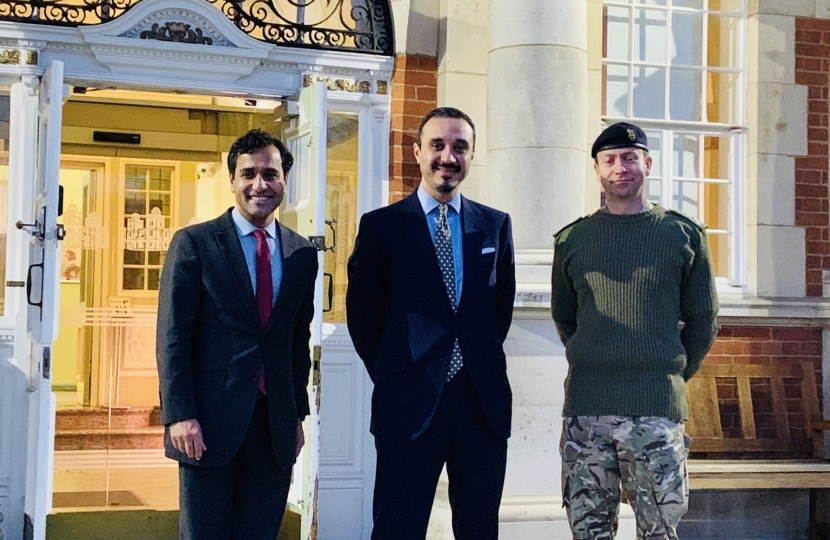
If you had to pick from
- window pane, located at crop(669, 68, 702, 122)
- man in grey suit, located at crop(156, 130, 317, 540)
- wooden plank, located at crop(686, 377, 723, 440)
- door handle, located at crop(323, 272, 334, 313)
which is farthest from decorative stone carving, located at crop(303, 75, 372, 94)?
man in grey suit, located at crop(156, 130, 317, 540)

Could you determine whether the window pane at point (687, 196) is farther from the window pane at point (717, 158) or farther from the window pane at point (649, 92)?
the window pane at point (649, 92)

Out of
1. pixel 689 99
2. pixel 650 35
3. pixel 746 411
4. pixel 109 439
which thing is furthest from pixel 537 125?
pixel 109 439

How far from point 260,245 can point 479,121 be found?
3035 mm

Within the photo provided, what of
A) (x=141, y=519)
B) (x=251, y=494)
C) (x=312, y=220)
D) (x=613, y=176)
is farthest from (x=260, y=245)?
(x=141, y=519)

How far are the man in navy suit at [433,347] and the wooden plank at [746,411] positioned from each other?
3.86 metres

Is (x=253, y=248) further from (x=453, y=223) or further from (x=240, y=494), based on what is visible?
(x=240, y=494)

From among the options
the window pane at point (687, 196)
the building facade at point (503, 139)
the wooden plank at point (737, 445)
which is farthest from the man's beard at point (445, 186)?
the window pane at point (687, 196)

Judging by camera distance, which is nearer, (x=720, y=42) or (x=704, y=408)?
(x=704, y=408)

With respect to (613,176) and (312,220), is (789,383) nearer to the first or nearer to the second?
(312,220)

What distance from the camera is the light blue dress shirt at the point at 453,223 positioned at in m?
3.61

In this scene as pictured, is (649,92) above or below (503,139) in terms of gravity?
above

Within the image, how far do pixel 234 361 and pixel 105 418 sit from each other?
7249 millimetres

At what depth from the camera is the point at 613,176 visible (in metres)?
3.73

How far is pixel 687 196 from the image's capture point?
23.8 ft
